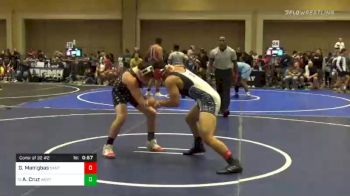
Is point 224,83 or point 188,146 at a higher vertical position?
point 224,83

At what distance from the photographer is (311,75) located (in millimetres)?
21250

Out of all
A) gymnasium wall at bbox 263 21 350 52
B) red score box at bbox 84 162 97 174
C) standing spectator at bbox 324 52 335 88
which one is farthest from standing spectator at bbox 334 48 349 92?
red score box at bbox 84 162 97 174

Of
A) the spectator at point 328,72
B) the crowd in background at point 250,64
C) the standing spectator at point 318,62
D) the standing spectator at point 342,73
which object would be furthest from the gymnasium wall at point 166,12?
the standing spectator at point 342,73

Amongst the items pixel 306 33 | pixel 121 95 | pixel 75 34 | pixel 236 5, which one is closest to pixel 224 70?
pixel 121 95

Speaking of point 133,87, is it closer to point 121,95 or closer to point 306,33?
point 121,95

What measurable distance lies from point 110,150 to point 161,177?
1.34 m

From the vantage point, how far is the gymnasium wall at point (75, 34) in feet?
99.3

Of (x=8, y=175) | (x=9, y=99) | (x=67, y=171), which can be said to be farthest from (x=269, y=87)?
(x=67, y=171)

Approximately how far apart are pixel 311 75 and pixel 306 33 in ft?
24.2

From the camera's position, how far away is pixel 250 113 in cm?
1267

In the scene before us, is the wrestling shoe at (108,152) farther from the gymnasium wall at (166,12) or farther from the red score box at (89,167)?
the gymnasium wall at (166,12)

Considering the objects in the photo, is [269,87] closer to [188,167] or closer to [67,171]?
[188,167]

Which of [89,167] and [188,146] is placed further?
[188,146]

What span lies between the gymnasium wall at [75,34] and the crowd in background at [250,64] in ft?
11.8
